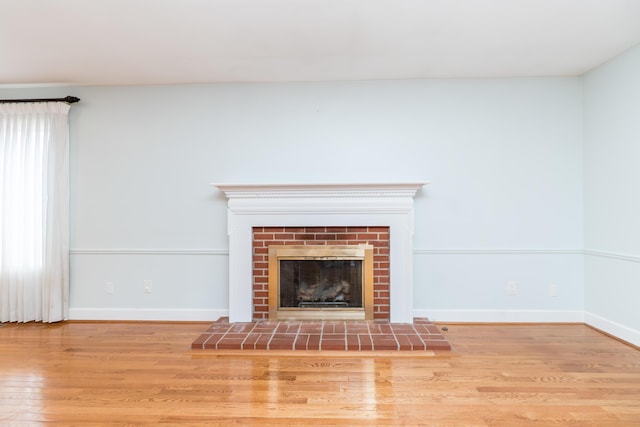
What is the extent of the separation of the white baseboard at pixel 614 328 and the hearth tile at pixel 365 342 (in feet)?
6.70

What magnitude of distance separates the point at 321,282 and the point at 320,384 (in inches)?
54.4

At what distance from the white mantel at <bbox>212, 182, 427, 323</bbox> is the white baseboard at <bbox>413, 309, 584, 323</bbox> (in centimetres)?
43

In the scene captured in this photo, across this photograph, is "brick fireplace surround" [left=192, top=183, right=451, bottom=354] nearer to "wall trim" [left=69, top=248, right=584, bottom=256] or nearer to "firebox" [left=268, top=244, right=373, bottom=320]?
"firebox" [left=268, top=244, right=373, bottom=320]

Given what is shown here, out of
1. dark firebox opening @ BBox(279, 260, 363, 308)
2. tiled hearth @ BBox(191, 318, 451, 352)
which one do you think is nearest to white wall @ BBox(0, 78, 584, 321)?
tiled hearth @ BBox(191, 318, 451, 352)

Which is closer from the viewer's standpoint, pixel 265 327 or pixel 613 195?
pixel 613 195

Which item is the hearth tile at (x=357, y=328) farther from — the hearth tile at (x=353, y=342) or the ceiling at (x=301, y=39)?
the ceiling at (x=301, y=39)

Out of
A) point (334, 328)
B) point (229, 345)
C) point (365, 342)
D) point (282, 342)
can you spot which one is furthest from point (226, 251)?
point (365, 342)

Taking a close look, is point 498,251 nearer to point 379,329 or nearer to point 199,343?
point 379,329

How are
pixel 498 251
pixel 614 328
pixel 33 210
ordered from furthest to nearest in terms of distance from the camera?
pixel 33 210 → pixel 498 251 → pixel 614 328

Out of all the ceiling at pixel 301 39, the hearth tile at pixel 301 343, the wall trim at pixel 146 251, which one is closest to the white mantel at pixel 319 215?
the wall trim at pixel 146 251

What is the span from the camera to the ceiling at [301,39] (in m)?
2.49

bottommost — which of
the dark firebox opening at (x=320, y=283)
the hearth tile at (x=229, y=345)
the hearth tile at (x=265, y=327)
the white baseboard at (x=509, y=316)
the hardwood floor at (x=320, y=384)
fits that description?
the hardwood floor at (x=320, y=384)

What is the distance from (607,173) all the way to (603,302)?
1.12 metres

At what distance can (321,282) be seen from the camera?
149 inches
